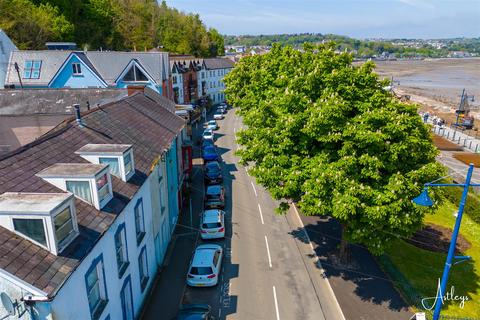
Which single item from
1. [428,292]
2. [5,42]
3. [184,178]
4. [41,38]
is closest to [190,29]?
[41,38]

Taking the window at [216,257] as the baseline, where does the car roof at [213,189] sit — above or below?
above

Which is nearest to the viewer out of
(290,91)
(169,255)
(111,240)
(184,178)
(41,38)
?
(111,240)

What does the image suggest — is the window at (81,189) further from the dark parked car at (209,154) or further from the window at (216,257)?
the dark parked car at (209,154)

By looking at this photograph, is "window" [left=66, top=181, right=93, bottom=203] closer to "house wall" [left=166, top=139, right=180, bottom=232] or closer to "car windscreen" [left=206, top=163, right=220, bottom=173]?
"house wall" [left=166, top=139, right=180, bottom=232]

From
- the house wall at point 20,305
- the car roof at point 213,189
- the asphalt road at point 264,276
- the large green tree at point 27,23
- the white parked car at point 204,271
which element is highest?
the large green tree at point 27,23

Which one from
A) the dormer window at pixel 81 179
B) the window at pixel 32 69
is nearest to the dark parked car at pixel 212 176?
the dormer window at pixel 81 179

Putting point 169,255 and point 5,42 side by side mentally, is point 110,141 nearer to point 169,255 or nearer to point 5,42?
point 169,255
